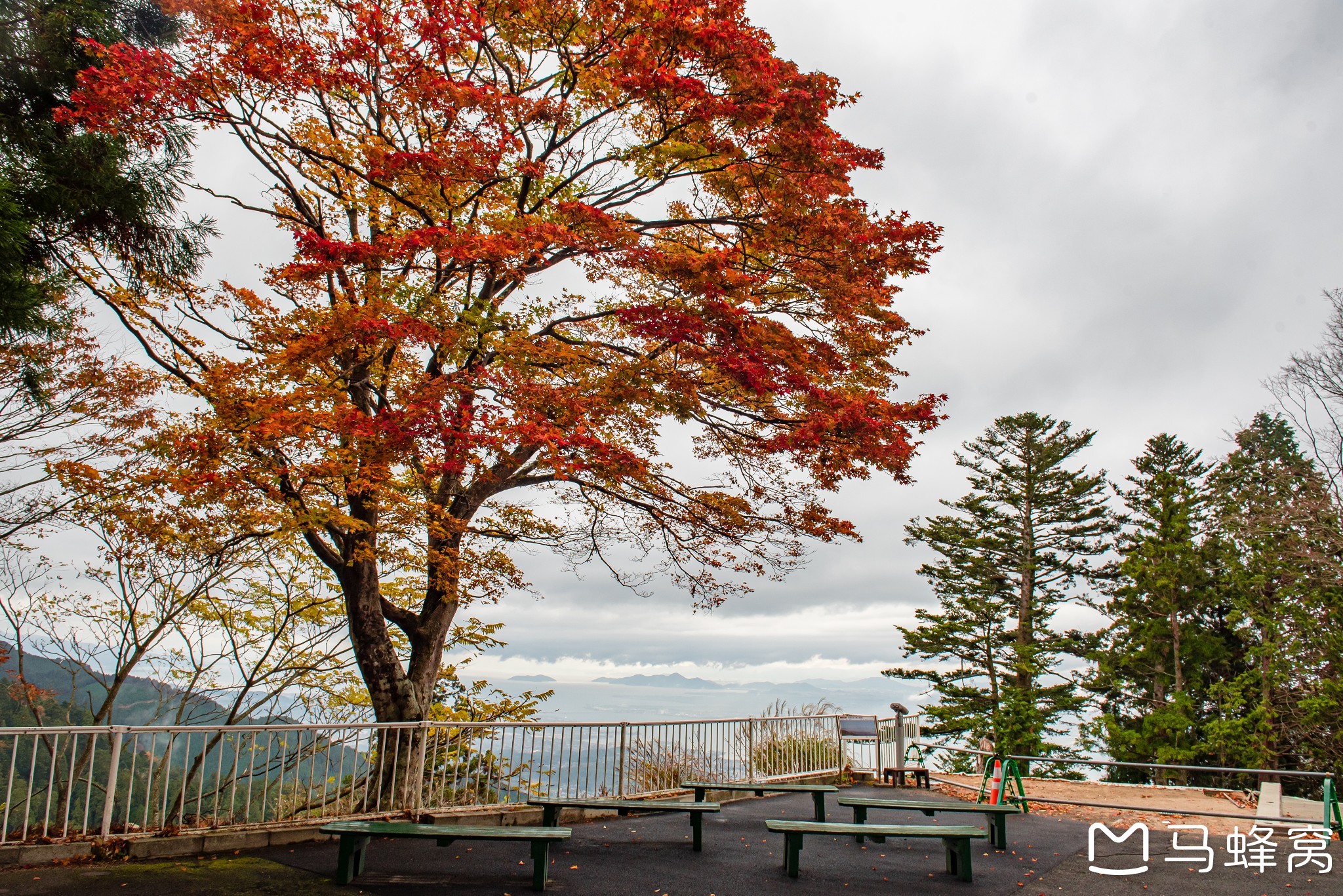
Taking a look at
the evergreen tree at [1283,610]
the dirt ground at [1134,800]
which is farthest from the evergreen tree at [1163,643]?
the dirt ground at [1134,800]

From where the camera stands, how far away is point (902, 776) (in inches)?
538

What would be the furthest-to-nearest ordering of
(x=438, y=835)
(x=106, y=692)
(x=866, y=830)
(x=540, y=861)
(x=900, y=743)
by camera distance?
(x=900, y=743)
(x=106, y=692)
(x=866, y=830)
(x=540, y=861)
(x=438, y=835)

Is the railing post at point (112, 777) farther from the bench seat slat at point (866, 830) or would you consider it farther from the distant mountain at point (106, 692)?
the distant mountain at point (106, 692)

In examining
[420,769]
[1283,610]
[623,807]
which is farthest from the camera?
[1283,610]

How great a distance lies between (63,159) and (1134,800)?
19865 mm

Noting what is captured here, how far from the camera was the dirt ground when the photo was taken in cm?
1109

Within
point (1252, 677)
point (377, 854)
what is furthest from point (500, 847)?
point (1252, 677)

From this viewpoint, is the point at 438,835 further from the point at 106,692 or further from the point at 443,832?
the point at 106,692

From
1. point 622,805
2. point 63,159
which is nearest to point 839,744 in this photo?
point 622,805

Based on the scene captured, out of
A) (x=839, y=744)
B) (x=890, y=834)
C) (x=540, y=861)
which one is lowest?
(x=839, y=744)

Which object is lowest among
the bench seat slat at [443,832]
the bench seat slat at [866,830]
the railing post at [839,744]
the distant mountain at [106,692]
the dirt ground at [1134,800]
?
the dirt ground at [1134,800]

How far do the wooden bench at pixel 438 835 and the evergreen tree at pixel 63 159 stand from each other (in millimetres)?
6467

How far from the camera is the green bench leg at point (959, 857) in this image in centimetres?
607

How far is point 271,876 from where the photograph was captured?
17.9 feet
